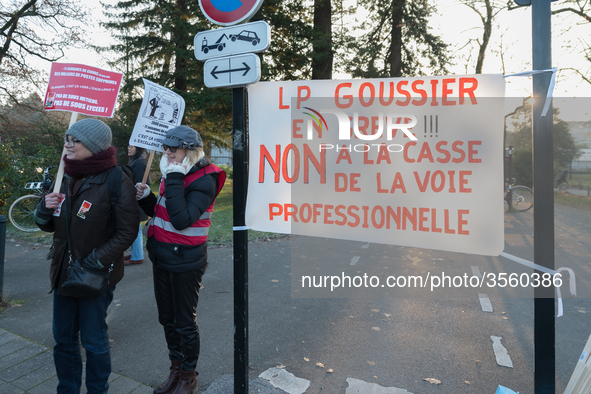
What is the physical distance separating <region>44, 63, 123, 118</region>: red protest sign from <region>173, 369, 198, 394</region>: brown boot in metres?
2.03

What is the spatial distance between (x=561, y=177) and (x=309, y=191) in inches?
887

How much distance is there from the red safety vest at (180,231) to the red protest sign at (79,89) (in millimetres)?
848

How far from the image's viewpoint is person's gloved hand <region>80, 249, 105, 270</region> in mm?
2529

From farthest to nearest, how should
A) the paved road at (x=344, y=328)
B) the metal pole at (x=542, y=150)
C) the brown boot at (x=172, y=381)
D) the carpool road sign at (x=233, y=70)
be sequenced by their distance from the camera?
the paved road at (x=344, y=328) → the brown boot at (x=172, y=381) → the carpool road sign at (x=233, y=70) → the metal pole at (x=542, y=150)

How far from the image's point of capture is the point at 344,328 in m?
4.11

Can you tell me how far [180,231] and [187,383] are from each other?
113 centimetres

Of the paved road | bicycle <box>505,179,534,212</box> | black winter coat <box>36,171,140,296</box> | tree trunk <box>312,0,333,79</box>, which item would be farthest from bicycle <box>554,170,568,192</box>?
black winter coat <box>36,171,140,296</box>

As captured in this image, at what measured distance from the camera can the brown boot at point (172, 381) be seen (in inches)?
116

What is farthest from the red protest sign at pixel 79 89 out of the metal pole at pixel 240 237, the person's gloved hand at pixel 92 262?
the metal pole at pixel 240 237

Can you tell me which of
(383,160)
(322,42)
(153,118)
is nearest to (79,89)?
(153,118)

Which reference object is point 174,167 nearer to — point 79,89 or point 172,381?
point 79,89

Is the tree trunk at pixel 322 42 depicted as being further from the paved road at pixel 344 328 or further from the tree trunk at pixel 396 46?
the paved road at pixel 344 328

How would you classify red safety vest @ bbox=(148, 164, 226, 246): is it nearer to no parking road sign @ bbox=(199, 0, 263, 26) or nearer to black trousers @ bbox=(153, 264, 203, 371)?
black trousers @ bbox=(153, 264, 203, 371)

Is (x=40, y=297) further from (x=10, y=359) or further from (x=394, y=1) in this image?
(x=394, y=1)
